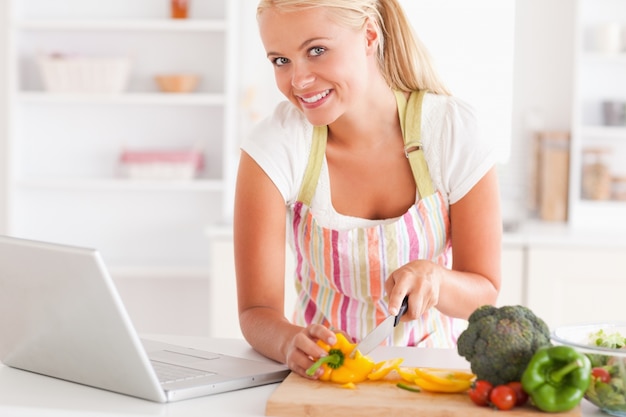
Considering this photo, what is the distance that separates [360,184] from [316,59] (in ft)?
1.15

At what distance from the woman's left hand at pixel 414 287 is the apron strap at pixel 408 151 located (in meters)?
0.35

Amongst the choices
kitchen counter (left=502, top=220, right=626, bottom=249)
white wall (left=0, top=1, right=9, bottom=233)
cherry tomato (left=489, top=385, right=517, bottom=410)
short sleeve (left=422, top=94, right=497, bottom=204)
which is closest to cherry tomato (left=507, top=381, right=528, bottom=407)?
cherry tomato (left=489, top=385, right=517, bottom=410)

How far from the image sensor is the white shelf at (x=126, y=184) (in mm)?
4086

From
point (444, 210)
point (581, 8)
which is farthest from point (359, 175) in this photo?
point (581, 8)

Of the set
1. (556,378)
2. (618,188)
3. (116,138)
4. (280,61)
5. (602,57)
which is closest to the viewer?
(556,378)

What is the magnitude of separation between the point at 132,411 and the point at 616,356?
683 millimetres

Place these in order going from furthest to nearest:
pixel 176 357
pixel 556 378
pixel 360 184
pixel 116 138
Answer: pixel 116 138 < pixel 360 184 < pixel 176 357 < pixel 556 378

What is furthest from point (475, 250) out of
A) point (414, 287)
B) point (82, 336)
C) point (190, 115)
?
point (190, 115)

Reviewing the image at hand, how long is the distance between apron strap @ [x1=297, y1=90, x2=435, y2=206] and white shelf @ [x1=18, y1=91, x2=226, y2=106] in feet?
6.94

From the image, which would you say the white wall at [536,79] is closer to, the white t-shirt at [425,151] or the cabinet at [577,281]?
the cabinet at [577,281]

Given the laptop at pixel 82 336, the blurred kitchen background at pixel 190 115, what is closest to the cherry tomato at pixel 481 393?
the laptop at pixel 82 336

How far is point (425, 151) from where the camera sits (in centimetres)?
197

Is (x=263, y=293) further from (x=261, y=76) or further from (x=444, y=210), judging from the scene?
(x=261, y=76)

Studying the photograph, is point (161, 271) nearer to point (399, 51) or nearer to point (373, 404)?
point (399, 51)
